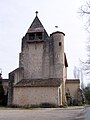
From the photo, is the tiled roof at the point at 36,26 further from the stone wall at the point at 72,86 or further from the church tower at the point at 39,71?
the stone wall at the point at 72,86

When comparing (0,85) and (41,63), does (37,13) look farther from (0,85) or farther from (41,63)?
(0,85)

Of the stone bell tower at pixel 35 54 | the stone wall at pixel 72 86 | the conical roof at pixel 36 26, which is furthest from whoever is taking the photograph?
the conical roof at pixel 36 26

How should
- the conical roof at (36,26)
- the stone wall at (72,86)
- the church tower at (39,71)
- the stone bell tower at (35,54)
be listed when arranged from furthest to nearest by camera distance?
1. the conical roof at (36,26)
2. the stone wall at (72,86)
3. the stone bell tower at (35,54)
4. the church tower at (39,71)

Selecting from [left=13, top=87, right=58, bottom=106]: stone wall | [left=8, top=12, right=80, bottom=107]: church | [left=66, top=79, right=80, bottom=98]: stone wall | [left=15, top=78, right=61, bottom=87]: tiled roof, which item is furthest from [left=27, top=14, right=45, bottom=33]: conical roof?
[left=13, top=87, right=58, bottom=106]: stone wall

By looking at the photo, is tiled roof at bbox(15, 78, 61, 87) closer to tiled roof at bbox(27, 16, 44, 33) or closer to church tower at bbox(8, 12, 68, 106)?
church tower at bbox(8, 12, 68, 106)

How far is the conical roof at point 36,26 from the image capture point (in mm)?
55844

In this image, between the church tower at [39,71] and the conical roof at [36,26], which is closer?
the church tower at [39,71]

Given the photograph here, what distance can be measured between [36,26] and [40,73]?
403 inches

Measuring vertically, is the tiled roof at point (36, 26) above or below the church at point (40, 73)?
above

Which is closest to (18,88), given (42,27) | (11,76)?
(11,76)

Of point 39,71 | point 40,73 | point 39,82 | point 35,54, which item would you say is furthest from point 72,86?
point 35,54

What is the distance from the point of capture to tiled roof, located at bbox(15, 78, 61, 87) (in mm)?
47897

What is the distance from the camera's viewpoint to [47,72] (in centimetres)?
5312

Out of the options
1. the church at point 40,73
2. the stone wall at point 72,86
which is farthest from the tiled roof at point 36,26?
the stone wall at point 72,86
